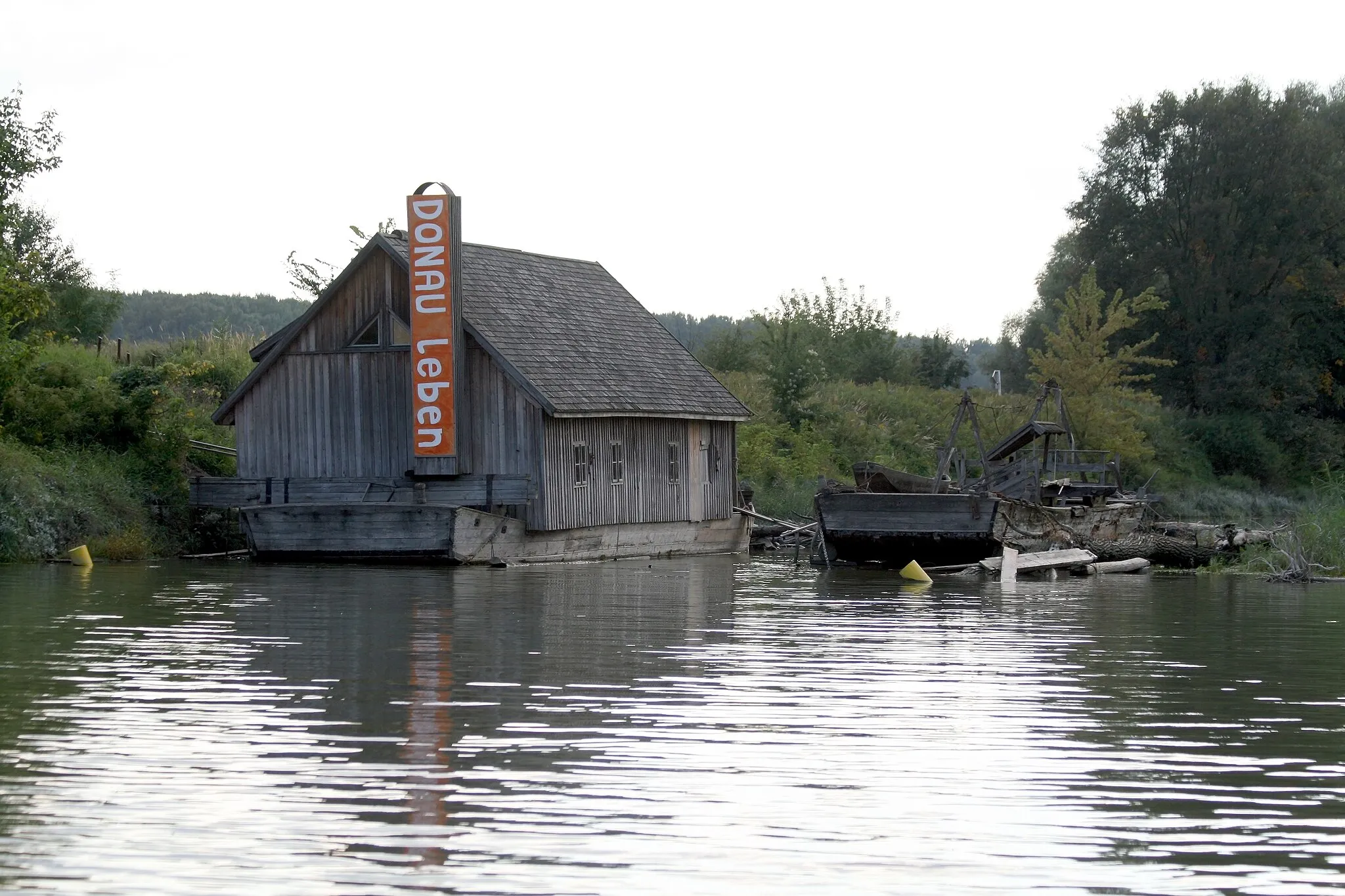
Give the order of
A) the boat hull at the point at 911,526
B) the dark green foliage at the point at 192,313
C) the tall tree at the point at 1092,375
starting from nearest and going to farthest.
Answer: the boat hull at the point at 911,526, the tall tree at the point at 1092,375, the dark green foliage at the point at 192,313

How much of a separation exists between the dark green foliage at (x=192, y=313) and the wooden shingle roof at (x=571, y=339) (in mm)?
56274

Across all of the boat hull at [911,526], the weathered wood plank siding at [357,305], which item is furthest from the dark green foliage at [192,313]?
the boat hull at [911,526]

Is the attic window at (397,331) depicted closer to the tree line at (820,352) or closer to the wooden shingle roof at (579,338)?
the wooden shingle roof at (579,338)

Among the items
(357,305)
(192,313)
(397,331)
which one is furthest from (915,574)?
(192,313)

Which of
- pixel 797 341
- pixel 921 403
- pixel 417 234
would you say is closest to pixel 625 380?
pixel 417 234

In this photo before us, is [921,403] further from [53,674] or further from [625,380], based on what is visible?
[53,674]

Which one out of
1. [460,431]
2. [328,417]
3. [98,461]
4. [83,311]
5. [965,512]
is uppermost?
[83,311]

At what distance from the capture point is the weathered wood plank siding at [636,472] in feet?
98.8

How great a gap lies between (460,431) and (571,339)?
12.2 feet

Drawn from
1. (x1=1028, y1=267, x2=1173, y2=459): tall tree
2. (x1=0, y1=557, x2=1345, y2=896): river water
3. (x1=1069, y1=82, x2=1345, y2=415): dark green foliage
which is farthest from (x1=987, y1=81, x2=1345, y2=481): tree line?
(x1=0, y1=557, x2=1345, y2=896): river water

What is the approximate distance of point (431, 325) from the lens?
1146 inches

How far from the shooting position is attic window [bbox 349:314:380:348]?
30.8 metres

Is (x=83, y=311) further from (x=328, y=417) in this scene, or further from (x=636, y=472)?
(x=636, y=472)

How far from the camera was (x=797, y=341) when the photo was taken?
166 feet
